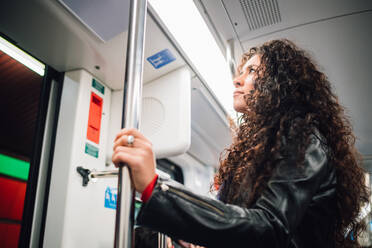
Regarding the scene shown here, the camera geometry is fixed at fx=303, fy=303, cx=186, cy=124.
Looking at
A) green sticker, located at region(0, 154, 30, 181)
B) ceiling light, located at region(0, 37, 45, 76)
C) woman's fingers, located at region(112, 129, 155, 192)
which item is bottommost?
woman's fingers, located at region(112, 129, 155, 192)

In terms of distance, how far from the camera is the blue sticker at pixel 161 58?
192cm

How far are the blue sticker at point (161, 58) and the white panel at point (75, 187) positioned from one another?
0.42 metres

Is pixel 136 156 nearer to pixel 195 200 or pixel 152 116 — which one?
pixel 195 200

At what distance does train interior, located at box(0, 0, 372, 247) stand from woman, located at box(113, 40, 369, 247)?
469 mm

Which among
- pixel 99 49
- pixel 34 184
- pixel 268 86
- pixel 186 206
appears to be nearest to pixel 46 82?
pixel 99 49

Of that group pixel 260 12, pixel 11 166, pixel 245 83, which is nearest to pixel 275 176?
pixel 245 83

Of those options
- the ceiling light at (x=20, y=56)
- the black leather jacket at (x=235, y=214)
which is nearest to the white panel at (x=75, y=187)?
the ceiling light at (x=20, y=56)

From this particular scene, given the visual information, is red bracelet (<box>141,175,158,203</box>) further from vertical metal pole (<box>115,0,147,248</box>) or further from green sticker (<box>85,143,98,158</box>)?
green sticker (<box>85,143,98,158</box>)

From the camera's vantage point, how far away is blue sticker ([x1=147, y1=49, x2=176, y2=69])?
192cm

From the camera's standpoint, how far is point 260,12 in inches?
90.0

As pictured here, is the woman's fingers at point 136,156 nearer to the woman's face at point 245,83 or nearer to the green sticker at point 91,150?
the woman's face at point 245,83

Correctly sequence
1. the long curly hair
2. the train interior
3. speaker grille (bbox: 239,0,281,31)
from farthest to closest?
speaker grille (bbox: 239,0,281,31)
the train interior
the long curly hair

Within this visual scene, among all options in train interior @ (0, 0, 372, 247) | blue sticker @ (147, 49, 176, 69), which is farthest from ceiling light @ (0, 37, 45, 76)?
blue sticker @ (147, 49, 176, 69)

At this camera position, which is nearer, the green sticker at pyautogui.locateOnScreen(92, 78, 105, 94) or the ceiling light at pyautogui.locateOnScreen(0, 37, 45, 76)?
the ceiling light at pyautogui.locateOnScreen(0, 37, 45, 76)
